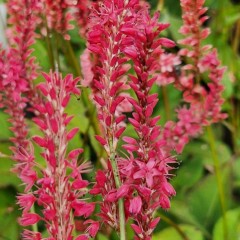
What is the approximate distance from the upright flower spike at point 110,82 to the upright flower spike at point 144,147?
0.02 metres

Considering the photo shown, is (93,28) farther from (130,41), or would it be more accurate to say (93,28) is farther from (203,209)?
(203,209)

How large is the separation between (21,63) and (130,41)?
0.52 metres

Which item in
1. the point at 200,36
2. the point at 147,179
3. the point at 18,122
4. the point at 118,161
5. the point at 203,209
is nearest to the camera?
the point at 147,179

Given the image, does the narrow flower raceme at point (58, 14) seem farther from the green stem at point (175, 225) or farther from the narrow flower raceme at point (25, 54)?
the green stem at point (175, 225)

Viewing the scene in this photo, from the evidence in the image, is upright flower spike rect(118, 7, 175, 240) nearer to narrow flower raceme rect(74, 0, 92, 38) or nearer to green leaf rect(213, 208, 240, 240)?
narrow flower raceme rect(74, 0, 92, 38)

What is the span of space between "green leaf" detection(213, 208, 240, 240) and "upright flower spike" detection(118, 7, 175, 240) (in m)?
1.10

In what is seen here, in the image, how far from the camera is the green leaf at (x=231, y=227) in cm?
204

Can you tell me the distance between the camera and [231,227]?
216cm

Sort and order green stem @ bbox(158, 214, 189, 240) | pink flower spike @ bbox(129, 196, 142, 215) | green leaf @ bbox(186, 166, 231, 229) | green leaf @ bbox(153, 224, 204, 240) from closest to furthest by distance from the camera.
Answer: pink flower spike @ bbox(129, 196, 142, 215) < green stem @ bbox(158, 214, 189, 240) < green leaf @ bbox(153, 224, 204, 240) < green leaf @ bbox(186, 166, 231, 229)

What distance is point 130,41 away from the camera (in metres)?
0.94

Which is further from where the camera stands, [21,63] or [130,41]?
[21,63]

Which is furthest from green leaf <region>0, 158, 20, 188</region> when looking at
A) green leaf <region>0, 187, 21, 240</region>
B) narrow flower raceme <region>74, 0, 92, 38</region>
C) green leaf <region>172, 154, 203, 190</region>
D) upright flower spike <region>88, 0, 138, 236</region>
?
upright flower spike <region>88, 0, 138, 236</region>

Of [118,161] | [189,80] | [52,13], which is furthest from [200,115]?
[118,161]

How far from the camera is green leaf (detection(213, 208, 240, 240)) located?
6.68ft
